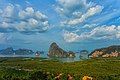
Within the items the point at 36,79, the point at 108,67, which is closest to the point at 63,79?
the point at 36,79

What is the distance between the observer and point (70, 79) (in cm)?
11581

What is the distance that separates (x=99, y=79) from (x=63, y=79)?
2029 centimetres

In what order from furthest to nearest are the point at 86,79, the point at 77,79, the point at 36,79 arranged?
the point at 77,79, the point at 36,79, the point at 86,79

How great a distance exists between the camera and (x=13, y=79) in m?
115

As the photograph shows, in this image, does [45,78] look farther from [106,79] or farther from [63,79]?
[106,79]

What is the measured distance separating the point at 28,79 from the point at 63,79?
15.2 m

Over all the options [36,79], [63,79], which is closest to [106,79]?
[63,79]

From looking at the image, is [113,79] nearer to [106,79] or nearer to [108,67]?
[106,79]

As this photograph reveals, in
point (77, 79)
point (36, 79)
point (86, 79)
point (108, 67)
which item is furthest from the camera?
point (108, 67)

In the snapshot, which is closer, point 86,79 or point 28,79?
point 86,79

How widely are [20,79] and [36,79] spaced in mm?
8158

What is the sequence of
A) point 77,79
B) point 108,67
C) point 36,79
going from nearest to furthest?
point 36,79 → point 77,79 → point 108,67

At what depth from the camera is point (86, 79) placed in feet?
291

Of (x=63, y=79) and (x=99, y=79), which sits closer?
(x=63, y=79)
